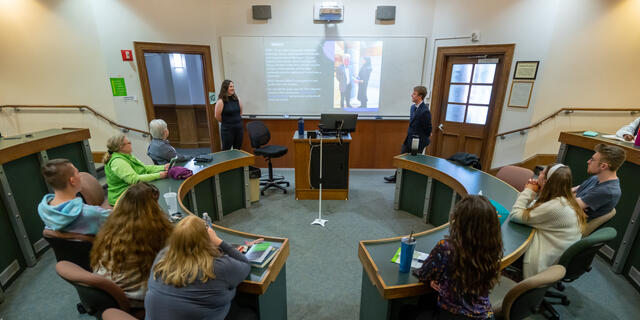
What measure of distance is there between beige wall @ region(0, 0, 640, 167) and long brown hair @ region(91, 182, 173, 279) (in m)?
3.83

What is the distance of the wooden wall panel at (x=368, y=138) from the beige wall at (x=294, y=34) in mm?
1056

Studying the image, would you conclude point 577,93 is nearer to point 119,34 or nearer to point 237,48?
point 237,48

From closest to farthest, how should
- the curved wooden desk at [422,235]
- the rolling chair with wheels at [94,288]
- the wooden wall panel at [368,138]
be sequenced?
1. the rolling chair with wheels at [94,288]
2. the curved wooden desk at [422,235]
3. the wooden wall panel at [368,138]

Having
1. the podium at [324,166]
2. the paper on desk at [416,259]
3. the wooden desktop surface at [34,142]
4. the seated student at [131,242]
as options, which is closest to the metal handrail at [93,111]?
the wooden desktop surface at [34,142]

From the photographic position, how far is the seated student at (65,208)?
5.41 ft

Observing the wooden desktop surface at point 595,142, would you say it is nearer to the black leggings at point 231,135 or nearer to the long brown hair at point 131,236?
the long brown hair at point 131,236

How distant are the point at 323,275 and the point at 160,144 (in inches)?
84.5

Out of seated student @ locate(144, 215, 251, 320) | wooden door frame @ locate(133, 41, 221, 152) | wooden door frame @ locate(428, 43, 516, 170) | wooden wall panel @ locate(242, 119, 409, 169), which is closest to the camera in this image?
seated student @ locate(144, 215, 251, 320)

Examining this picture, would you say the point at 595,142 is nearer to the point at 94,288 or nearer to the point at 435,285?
the point at 435,285

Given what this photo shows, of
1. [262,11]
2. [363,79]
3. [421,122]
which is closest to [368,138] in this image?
[363,79]

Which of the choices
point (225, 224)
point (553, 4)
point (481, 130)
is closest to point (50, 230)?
point (225, 224)

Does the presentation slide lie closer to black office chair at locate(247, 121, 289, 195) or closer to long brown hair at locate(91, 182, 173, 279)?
black office chair at locate(247, 121, 289, 195)

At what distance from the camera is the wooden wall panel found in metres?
4.99

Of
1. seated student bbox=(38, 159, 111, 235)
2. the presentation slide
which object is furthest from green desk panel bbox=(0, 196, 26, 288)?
the presentation slide
